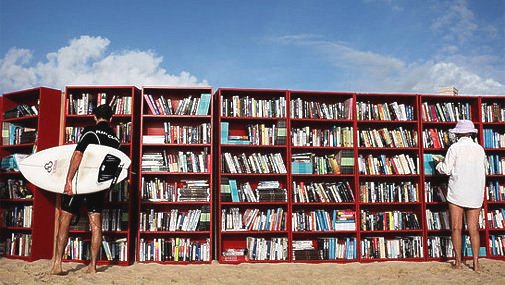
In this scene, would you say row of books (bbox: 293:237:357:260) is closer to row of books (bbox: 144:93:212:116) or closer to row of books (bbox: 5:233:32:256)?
row of books (bbox: 144:93:212:116)

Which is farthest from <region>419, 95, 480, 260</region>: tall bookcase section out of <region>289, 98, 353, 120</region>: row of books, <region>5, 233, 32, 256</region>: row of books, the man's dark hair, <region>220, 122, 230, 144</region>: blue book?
<region>5, 233, 32, 256</region>: row of books

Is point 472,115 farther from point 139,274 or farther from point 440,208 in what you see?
point 139,274

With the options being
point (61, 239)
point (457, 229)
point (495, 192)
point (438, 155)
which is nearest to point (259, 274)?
point (61, 239)

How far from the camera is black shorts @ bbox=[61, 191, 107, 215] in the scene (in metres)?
4.49

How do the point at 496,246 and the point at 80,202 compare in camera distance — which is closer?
the point at 80,202

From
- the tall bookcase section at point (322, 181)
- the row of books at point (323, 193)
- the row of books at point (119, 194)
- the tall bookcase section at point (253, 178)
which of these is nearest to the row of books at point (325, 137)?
the tall bookcase section at point (322, 181)

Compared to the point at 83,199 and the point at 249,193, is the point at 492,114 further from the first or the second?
the point at 83,199

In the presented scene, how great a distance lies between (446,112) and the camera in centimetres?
629

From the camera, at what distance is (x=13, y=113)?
19.3 feet

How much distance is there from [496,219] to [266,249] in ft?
10.5

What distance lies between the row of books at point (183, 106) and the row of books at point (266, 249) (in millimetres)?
1772

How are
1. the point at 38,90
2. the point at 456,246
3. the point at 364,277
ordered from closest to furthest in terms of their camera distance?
1. the point at 364,277
2. the point at 456,246
3. the point at 38,90

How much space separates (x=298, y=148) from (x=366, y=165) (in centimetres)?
96

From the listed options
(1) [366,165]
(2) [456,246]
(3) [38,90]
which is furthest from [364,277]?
(3) [38,90]
